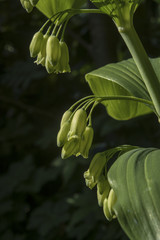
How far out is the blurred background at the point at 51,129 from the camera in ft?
7.82

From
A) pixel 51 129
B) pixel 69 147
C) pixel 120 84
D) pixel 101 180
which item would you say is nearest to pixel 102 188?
pixel 101 180

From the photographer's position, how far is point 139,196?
74cm

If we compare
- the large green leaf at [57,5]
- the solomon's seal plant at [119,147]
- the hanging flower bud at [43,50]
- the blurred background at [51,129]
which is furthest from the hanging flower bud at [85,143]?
the blurred background at [51,129]

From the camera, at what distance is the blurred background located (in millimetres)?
2383

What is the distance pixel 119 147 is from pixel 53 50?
281mm

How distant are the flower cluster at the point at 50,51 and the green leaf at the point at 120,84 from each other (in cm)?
15

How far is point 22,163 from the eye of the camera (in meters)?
2.68

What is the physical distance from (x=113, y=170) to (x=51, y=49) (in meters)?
0.32

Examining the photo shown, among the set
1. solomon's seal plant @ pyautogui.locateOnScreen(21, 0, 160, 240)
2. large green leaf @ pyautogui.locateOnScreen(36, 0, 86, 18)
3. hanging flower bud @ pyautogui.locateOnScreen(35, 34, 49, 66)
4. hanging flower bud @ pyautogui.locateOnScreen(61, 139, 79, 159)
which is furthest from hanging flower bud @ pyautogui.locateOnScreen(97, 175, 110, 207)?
large green leaf @ pyautogui.locateOnScreen(36, 0, 86, 18)

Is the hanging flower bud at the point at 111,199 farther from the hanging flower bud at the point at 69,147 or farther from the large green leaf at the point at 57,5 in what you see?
the large green leaf at the point at 57,5

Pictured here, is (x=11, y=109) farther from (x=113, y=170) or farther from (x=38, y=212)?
(x=113, y=170)

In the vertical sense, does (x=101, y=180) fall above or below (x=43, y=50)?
below

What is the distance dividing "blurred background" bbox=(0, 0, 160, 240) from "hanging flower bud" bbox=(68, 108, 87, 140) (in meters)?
1.19

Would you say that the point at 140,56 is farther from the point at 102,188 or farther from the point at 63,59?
the point at 102,188
